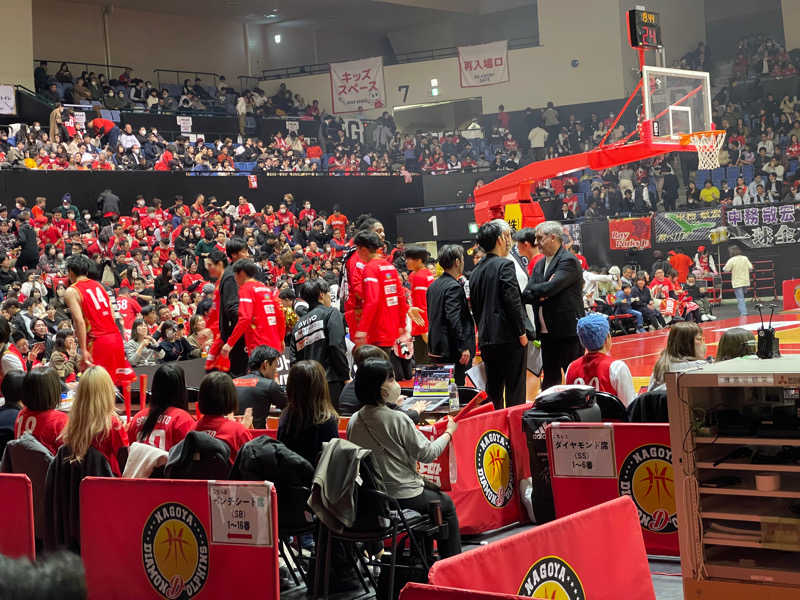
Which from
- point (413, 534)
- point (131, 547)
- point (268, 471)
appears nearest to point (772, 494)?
point (413, 534)

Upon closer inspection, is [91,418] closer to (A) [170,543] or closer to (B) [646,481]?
(A) [170,543]

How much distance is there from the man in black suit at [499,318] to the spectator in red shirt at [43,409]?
323 cm

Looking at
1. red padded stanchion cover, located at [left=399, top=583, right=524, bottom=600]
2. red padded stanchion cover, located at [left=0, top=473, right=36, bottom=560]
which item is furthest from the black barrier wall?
red padded stanchion cover, located at [left=399, top=583, right=524, bottom=600]

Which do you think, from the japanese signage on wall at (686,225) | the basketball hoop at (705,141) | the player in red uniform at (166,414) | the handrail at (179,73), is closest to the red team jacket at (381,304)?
the player in red uniform at (166,414)

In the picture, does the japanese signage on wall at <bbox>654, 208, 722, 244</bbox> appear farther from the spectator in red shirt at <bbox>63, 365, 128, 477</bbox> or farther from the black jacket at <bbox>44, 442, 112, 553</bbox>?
the black jacket at <bbox>44, 442, 112, 553</bbox>

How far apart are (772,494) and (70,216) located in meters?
17.8

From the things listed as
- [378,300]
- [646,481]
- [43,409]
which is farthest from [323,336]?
[646,481]

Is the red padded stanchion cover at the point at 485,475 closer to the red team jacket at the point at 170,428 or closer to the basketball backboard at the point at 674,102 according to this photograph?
the red team jacket at the point at 170,428

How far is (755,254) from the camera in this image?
2512 cm

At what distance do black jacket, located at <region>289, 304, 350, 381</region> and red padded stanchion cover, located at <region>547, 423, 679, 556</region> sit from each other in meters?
3.03

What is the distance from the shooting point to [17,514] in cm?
547

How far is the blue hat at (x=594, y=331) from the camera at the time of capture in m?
6.57

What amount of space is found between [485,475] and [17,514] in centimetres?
288

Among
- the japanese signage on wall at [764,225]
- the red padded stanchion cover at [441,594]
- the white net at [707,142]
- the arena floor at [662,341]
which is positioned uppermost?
the white net at [707,142]
